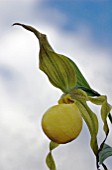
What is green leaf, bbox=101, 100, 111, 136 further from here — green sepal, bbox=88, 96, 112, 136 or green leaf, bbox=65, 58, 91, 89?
green leaf, bbox=65, 58, 91, 89

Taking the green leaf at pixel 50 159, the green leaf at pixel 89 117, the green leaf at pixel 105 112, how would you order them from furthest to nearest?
the green leaf at pixel 50 159
the green leaf at pixel 89 117
the green leaf at pixel 105 112

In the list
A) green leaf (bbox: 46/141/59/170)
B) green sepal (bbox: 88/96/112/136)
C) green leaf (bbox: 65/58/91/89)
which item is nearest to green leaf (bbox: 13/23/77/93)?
green leaf (bbox: 65/58/91/89)

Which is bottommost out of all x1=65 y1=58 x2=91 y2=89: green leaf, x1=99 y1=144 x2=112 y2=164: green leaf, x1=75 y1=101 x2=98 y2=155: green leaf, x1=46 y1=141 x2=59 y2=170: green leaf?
x1=46 y1=141 x2=59 y2=170: green leaf

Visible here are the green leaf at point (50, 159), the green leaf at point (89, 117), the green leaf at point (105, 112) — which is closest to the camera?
the green leaf at point (105, 112)

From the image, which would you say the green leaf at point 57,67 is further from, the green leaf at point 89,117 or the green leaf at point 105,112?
the green leaf at point 105,112

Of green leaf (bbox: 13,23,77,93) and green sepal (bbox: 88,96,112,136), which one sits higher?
green leaf (bbox: 13,23,77,93)

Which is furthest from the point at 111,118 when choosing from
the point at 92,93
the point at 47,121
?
the point at 47,121

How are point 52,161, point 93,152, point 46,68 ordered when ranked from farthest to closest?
point 52,161 → point 46,68 → point 93,152

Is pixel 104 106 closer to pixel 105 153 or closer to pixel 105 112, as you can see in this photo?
pixel 105 112

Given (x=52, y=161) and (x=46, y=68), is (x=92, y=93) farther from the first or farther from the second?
(x=52, y=161)

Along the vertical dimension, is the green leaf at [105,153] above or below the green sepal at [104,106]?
below

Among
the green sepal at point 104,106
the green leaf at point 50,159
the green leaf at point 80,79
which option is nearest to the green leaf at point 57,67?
the green leaf at point 80,79
